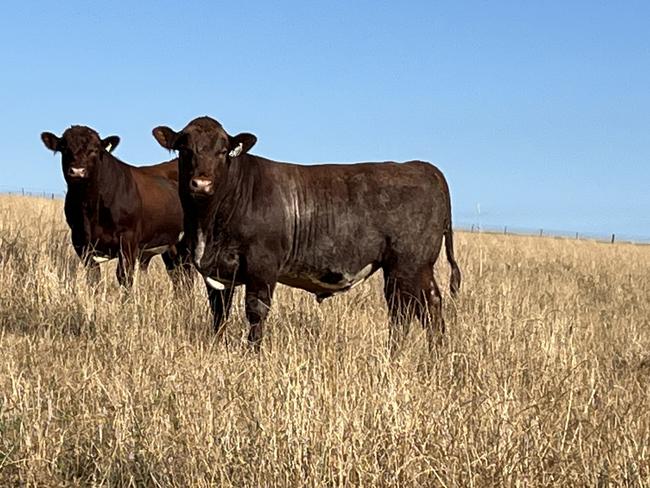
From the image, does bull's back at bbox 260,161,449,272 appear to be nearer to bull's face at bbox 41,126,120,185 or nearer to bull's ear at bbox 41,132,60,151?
bull's face at bbox 41,126,120,185

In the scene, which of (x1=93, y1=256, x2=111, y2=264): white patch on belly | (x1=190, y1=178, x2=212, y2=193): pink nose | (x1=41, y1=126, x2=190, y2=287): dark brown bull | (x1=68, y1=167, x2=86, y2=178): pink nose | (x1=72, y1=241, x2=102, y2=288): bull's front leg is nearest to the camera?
(x1=190, y1=178, x2=212, y2=193): pink nose

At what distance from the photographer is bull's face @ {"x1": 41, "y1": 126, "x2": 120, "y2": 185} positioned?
9930 mm

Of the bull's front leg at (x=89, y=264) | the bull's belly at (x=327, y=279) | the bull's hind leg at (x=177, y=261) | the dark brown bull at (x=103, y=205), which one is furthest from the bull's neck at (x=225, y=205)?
the bull's hind leg at (x=177, y=261)

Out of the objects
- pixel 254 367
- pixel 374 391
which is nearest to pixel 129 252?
pixel 254 367

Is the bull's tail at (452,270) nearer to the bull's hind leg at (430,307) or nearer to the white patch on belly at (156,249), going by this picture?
the bull's hind leg at (430,307)

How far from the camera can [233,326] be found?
7559 millimetres

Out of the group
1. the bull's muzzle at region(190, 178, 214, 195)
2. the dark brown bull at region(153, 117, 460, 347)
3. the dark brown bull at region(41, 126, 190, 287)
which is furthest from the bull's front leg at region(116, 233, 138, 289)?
the bull's muzzle at region(190, 178, 214, 195)

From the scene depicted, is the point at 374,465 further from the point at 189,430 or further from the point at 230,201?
the point at 230,201

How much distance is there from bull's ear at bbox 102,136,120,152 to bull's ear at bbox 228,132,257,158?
384 centimetres

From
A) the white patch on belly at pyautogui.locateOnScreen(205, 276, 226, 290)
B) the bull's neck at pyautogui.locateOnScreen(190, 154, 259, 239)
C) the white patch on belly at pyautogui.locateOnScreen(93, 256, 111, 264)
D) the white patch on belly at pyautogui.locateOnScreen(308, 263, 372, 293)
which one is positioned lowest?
the white patch on belly at pyautogui.locateOnScreen(93, 256, 111, 264)

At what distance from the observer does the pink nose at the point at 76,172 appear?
9.78 m

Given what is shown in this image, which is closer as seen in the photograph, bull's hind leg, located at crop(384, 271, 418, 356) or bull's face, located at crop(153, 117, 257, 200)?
bull's face, located at crop(153, 117, 257, 200)

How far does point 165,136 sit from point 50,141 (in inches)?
144

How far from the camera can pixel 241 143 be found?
7227 millimetres
